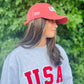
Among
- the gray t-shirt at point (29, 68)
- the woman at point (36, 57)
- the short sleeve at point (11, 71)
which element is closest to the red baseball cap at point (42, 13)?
the woman at point (36, 57)

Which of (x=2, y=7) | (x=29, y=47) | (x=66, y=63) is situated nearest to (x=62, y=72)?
(x=66, y=63)

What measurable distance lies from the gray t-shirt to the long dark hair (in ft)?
0.16

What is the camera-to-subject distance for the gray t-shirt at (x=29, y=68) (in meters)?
1.75

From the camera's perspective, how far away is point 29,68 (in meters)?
1.77

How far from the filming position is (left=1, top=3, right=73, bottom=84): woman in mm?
1755

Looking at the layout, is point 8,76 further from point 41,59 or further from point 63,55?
point 63,55

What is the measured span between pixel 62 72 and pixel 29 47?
0.51 metres

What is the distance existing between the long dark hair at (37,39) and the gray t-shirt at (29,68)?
0.05 m

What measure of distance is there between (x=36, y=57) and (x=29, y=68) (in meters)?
0.14

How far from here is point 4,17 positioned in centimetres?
271

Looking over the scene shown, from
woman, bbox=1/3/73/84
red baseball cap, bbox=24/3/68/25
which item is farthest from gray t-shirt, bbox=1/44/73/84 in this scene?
red baseball cap, bbox=24/3/68/25

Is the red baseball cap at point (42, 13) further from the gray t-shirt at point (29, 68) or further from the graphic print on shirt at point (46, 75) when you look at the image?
the graphic print on shirt at point (46, 75)

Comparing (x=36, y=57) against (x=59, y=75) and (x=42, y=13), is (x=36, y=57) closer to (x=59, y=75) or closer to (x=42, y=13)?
(x=59, y=75)

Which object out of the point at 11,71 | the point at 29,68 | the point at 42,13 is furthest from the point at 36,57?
the point at 42,13
